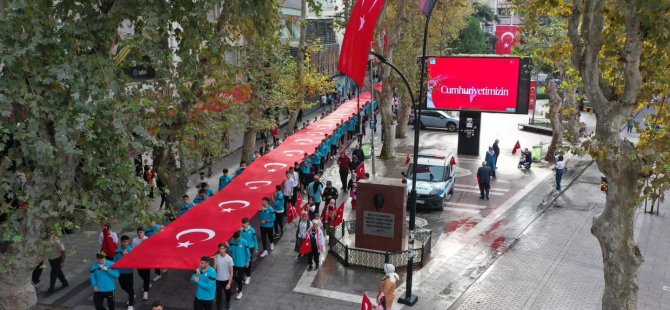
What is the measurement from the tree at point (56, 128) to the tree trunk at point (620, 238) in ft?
29.0

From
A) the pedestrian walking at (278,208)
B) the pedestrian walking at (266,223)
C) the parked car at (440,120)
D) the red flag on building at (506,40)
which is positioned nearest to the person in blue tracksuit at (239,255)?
the pedestrian walking at (266,223)

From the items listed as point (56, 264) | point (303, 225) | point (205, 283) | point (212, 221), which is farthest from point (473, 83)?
point (56, 264)

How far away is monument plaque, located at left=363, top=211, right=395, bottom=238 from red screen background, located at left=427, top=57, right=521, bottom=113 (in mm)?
13720

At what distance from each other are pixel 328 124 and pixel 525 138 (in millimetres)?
14434

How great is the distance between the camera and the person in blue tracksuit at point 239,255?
1360 centimetres

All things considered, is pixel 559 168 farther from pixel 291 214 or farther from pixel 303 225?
pixel 303 225

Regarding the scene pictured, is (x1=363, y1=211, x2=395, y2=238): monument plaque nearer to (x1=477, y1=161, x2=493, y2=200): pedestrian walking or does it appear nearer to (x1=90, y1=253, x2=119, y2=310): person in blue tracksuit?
(x1=90, y1=253, x2=119, y2=310): person in blue tracksuit

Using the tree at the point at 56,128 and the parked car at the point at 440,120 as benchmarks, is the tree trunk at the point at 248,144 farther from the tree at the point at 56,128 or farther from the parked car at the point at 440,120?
the parked car at the point at 440,120

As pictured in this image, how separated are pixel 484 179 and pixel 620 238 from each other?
10.9 meters

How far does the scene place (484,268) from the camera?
1612 centimetres

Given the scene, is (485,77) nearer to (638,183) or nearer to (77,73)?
(638,183)

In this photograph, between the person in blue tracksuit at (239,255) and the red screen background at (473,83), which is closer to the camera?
the person in blue tracksuit at (239,255)

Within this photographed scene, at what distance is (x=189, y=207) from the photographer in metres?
16.8

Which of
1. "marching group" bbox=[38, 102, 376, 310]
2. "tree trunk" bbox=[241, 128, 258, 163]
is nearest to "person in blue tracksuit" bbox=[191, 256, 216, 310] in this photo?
"marching group" bbox=[38, 102, 376, 310]
